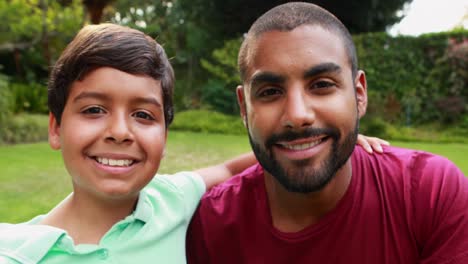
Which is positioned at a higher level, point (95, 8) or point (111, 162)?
point (95, 8)

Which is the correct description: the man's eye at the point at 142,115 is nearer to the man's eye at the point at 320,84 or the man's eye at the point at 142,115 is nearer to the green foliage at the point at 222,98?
the man's eye at the point at 320,84

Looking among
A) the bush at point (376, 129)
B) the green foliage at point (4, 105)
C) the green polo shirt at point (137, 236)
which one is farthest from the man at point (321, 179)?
the bush at point (376, 129)

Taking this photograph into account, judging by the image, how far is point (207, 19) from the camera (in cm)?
1759

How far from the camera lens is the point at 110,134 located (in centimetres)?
189

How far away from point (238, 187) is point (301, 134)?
0.48 metres

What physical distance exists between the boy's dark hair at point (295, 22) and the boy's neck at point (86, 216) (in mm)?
787

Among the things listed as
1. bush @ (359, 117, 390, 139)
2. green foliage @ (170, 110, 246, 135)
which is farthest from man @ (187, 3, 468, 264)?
green foliage @ (170, 110, 246, 135)

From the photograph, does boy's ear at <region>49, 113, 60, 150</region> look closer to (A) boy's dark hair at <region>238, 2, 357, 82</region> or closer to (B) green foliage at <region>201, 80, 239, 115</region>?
(A) boy's dark hair at <region>238, 2, 357, 82</region>

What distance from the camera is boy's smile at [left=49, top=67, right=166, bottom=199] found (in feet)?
6.29

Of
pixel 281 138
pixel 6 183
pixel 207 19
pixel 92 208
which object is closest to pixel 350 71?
pixel 281 138

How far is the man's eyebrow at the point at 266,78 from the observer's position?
203cm

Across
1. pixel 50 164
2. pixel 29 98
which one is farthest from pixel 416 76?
pixel 29 98

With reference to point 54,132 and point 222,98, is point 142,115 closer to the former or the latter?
point 54,132

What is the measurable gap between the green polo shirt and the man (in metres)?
0.18
